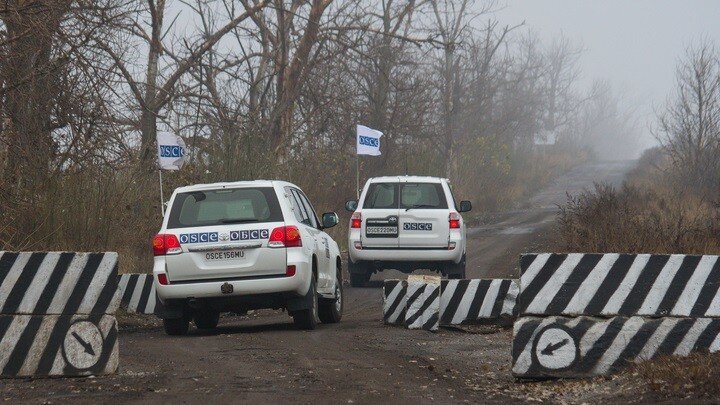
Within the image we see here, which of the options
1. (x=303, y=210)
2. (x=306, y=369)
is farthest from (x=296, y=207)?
(x=306, y=369)

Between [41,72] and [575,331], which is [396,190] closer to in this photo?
[41,72]

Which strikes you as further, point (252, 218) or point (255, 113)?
point (255, 113)

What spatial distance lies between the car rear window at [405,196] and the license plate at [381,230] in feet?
1.16

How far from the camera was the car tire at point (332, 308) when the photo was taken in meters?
14.6

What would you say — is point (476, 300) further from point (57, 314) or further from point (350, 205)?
point (350, 205)

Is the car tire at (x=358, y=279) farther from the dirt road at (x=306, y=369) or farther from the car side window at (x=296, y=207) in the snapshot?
the car side window at (x=296, y=207)

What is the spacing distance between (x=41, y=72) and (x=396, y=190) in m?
6.45

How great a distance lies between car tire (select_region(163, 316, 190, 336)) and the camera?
13.2 meters

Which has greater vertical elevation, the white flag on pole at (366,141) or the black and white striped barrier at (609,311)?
the white flag on pole at (366,141)

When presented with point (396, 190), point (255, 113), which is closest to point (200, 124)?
point (255, 113)

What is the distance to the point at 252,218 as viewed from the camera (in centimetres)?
1287

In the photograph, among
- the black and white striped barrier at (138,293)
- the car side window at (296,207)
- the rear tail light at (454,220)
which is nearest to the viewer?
the car side window at (296,207)

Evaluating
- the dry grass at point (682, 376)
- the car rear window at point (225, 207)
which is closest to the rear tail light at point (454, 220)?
the car rear window at point (225, 207)

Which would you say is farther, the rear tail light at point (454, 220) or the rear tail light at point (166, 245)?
the rear tail light at point (454, 220)
